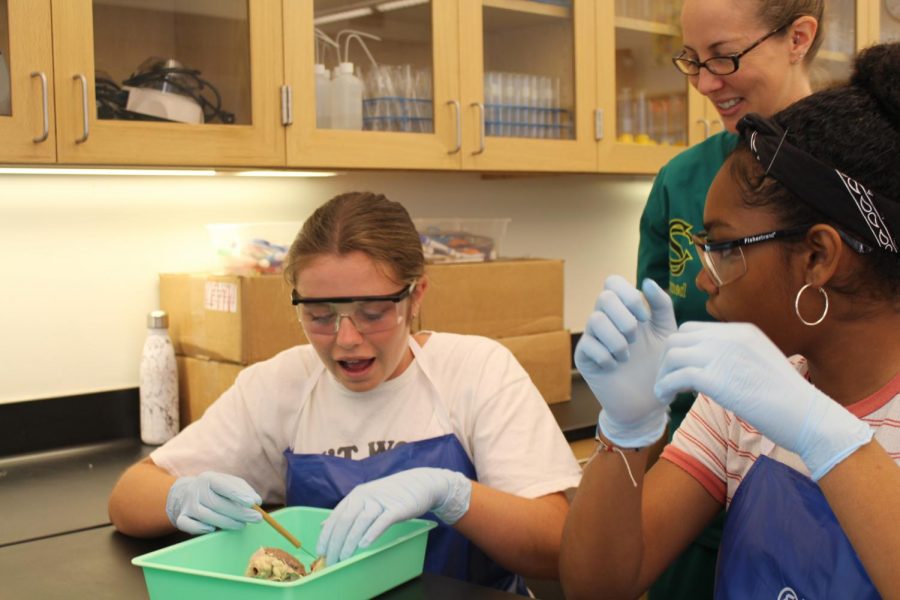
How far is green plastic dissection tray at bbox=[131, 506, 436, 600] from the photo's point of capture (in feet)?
3.83

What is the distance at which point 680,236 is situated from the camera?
6.46 ft

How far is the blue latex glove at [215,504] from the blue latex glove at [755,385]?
0.65 metres

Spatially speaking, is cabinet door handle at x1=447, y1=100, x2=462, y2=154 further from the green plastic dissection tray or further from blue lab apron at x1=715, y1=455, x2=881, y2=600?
blue lab apron at x1=715, y1=455, x2=881, y2=600

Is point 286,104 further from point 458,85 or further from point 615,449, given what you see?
point 615,449

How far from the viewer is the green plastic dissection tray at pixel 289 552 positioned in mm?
1167

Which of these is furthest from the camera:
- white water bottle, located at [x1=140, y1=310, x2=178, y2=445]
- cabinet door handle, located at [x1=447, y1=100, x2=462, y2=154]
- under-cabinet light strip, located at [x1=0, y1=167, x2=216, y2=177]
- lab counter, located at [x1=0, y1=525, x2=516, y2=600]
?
cabinet door handle, located at [x1=447, y1=100, x2=462, y2=154]

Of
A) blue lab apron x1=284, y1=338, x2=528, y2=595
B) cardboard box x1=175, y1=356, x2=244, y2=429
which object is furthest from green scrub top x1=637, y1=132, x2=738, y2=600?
cardboard box x1=175, y1=356, x2=244, y2=429

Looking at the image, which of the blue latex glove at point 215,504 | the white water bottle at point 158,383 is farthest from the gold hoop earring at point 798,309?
the white water bottle at point 158,383

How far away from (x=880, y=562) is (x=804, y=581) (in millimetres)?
164

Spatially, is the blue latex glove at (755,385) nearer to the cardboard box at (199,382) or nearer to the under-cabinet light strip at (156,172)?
the cardboard box at (199,382)

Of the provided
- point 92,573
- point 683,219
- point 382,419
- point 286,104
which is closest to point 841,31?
point 683,219

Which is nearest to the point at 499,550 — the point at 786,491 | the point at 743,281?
the point at 786,491

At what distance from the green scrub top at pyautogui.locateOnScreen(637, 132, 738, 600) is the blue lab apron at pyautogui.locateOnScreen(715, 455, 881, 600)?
48 cm

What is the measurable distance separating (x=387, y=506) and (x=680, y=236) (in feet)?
2.98
